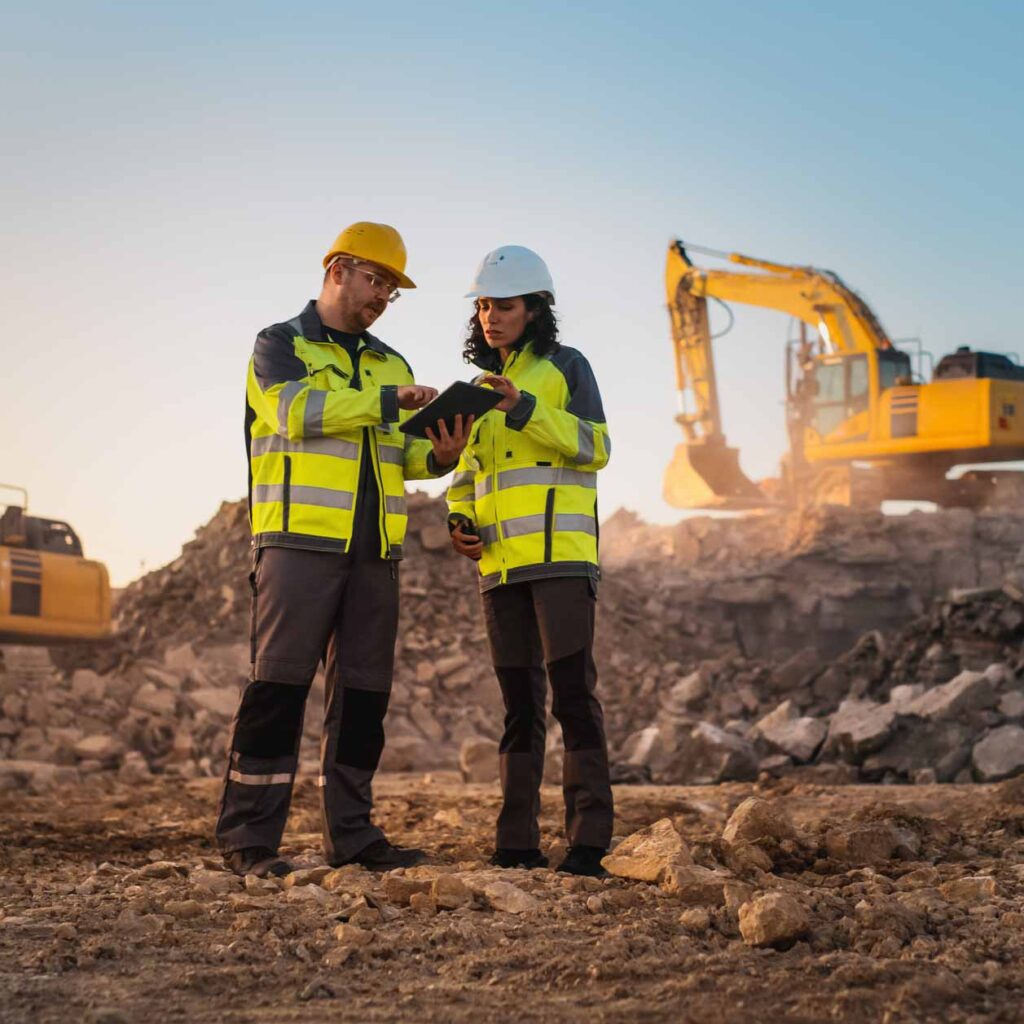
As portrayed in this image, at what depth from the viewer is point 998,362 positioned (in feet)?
58.0

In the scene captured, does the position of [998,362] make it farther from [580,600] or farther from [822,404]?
[580,600]

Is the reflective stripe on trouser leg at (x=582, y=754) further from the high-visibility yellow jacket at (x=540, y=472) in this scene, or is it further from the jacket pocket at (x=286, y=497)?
the jacket pocket at (x=286, y=497)

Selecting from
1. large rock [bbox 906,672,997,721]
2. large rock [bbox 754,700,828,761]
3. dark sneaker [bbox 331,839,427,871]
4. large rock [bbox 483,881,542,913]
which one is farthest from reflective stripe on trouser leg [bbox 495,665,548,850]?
large rock [bbox 906,672,997,721]

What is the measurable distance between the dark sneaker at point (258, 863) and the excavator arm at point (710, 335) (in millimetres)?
15688

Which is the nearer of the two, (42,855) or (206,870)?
(206,870)

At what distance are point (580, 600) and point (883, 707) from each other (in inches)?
247

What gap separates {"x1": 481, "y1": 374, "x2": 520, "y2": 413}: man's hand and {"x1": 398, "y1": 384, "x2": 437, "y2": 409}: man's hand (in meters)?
0.20

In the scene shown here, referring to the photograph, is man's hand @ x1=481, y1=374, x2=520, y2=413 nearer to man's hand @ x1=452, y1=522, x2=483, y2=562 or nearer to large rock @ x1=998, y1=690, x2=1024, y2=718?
man's hand @ x1=452, y1=522, x2=483, y2=562

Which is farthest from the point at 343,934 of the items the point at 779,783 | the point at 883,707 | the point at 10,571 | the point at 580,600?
the point at 10,571

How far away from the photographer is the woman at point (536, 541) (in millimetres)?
4316

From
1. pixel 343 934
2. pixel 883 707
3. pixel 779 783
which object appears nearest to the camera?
pixel 343 934

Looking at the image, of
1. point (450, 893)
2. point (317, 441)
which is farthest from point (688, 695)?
point (450, 893)

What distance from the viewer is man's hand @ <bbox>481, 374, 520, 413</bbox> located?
13.8ft

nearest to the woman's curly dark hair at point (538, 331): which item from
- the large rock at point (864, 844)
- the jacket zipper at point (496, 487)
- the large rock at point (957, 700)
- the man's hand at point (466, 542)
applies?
the jacket zipper at point (496, 487)
